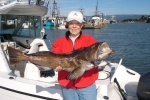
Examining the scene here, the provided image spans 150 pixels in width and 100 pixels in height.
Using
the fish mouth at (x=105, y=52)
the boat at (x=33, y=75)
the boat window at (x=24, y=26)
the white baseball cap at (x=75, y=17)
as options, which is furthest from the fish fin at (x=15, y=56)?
the boat window at (x=24, y=26)

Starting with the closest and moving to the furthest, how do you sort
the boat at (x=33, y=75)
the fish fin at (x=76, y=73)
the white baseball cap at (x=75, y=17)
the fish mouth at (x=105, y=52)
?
the fish mouth at (x=105, y=52)
the fish fin at (x=76, y=73)
the white baseball cap at (x=75, y=17)
the boat at (x=33, y=75)

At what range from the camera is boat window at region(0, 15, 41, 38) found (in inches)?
292

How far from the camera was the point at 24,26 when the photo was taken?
7.81 metres

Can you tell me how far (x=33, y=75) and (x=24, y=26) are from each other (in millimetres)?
2338

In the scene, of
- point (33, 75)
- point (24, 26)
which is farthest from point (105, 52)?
point (24, 26)

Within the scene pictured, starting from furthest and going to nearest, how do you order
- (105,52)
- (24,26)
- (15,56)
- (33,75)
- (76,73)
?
(24,26) → (33,75) → (15,56) → (76,73) → (105,52)

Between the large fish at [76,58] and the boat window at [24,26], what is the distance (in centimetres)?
385

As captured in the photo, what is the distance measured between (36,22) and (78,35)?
453cm

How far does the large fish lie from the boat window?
3852mm

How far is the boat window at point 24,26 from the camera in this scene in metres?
7.41

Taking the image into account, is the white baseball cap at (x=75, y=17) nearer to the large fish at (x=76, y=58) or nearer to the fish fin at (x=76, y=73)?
the large fish at (x=76, y=58)

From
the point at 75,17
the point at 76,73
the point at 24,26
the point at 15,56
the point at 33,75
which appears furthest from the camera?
the point at 24,26

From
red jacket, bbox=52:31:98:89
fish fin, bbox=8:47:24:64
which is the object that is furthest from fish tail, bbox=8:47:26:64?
red jacket, bbox=52:31:98:89

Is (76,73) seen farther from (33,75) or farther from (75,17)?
(33,75)
